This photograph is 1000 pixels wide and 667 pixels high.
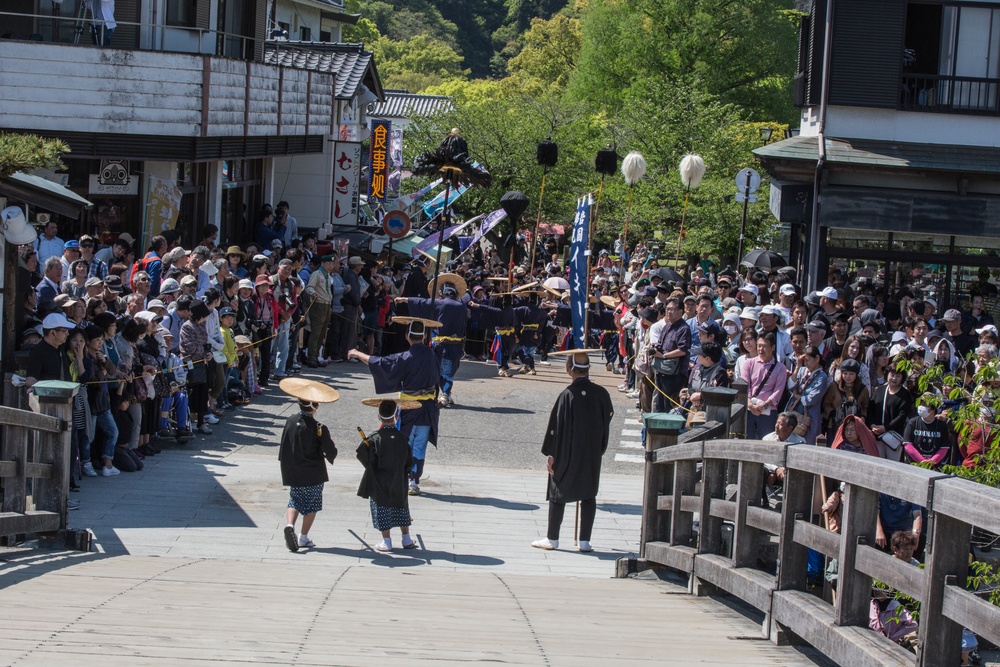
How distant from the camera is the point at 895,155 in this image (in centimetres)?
2092

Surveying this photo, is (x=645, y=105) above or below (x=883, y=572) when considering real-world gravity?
above

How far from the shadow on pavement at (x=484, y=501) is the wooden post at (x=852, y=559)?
6.70m

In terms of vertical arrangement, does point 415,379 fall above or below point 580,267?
below

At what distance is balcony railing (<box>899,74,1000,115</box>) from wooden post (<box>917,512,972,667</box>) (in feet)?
58.7

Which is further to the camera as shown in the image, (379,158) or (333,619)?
(379,158)

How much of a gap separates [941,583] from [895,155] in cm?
1710

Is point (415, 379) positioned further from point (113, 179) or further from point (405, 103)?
point (405, 103)

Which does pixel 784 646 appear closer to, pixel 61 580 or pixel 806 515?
pixel 806 515

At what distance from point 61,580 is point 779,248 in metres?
28.7

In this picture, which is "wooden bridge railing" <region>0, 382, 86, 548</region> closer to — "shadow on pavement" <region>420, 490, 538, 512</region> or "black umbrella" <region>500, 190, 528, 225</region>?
"shadow on pavement" <region>420, 490, 538, 512</region>

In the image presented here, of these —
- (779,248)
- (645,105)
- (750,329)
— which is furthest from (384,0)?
(750,329)

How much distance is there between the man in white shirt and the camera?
15.5 m

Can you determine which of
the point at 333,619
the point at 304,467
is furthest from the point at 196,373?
the point at 333,619

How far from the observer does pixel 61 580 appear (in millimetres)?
7410
